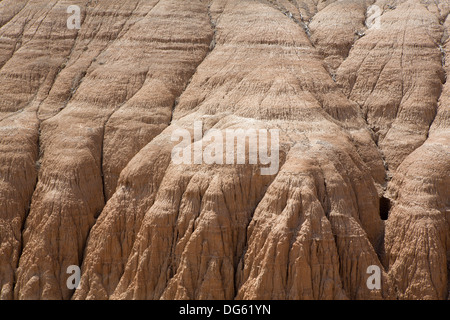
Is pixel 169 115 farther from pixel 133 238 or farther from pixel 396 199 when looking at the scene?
pixel 396 199

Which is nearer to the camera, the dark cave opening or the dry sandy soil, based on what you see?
the dry sandy soil

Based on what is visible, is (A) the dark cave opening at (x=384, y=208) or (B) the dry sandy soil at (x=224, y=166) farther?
(A) the dark cave opening at (x=384, y=208)

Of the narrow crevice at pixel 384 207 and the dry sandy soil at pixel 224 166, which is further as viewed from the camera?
the narrow crevice at pixel 384 207

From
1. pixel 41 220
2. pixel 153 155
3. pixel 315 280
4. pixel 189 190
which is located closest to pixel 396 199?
pixel 315 280

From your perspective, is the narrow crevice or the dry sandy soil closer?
the dry sandy soil

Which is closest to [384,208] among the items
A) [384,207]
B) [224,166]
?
[384,207]
